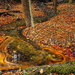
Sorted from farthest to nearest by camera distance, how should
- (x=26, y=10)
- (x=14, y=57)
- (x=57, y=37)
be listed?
(x=26, y=10) → (x=57, y=37) → (x=14, y=57)

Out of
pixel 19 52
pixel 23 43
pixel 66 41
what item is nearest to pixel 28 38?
pixel 23 43

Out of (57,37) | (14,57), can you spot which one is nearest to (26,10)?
(57,37)

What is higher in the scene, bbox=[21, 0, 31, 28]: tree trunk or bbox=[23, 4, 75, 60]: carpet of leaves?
bbox=[21, 0, 31, 28]: tree trunk

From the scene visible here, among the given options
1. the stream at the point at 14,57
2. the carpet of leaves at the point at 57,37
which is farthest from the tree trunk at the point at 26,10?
the stream at the point at 14,57

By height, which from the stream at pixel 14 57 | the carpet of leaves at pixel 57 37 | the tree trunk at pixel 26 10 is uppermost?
the tree trunk at pixel 26 10

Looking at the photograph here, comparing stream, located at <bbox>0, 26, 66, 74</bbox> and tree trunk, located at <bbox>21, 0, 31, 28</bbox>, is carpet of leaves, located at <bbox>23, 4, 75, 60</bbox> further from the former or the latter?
tree trunk, located at <bbox>21, 0, 31, 28</bbox>

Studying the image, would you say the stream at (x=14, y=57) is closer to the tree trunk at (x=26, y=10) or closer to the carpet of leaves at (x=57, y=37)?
the carpet of leaves at (x=57, y=37)

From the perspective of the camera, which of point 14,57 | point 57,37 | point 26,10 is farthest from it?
point 26,10

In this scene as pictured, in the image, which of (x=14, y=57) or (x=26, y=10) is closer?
(x=14, y=57)

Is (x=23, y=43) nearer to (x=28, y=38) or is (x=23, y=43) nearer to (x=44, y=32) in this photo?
(x=28, y=38)

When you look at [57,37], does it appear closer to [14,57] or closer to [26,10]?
[14,57]

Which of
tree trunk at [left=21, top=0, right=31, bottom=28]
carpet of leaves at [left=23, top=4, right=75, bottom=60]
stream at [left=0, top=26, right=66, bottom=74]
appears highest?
tree trunk at [left=21, top=0, right=31, bottom=28]

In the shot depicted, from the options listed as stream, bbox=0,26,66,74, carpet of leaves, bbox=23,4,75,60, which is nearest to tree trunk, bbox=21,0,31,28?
carpet of leaves, bbox=23,4,75,60

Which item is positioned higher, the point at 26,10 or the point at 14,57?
the point at 26,10
